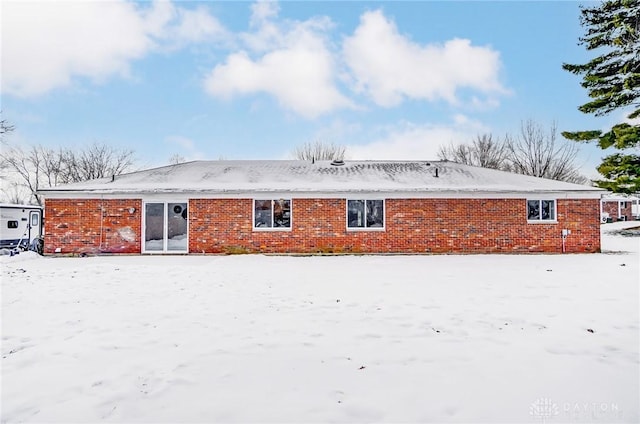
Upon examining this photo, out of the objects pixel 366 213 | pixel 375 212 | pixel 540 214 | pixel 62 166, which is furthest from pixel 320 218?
pixel 62 166

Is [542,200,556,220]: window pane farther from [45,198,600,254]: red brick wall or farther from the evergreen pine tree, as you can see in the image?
the evergreen pine tree

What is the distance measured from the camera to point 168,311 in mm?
5207

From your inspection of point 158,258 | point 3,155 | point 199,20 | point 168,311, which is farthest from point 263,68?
point 3,155

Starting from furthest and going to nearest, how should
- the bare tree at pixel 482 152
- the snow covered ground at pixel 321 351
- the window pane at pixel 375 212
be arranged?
the bare tree at pixel 482 152 → the window pane at pixel 375 212 → the snow covered ground at pixel 321 351

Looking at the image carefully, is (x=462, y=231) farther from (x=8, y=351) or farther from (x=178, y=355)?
Result: (x=8, y=351)

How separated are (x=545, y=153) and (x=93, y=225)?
105 ft

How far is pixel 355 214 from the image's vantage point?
13.3 m

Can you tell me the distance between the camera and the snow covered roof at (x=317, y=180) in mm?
12977

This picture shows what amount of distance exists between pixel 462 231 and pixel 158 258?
10.5 metres

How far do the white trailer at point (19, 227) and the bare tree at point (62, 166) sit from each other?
20321mm

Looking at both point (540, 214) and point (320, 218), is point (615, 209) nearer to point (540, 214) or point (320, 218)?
point (540, 214)

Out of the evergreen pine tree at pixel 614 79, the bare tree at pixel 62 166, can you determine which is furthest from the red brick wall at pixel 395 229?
the bare tree at pixel 62 166

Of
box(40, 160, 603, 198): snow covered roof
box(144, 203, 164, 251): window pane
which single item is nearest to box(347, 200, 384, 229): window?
box(40, 160, 603, 198): snow covered roof

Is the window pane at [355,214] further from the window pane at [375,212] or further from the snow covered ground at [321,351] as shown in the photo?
the snow covered ground at [321,351]
